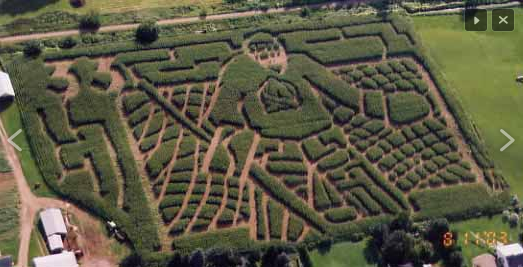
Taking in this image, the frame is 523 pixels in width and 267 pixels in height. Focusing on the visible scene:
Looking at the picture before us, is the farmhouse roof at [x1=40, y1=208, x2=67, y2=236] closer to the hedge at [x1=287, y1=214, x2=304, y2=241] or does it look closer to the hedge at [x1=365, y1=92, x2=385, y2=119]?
the hedge at [x1=287, y1=214, x2=304, y2=241]

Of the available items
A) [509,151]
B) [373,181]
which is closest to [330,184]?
[373,181]

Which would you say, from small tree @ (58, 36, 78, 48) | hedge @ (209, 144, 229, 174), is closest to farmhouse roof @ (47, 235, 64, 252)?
hedge @ (209, 144, 229, 174)

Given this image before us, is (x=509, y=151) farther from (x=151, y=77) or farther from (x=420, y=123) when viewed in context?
(x=151, y=77)

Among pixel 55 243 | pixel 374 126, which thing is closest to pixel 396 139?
pixel 374 126

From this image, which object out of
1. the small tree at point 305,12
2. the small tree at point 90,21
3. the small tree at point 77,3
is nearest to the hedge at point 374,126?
the small tree at point 305,12

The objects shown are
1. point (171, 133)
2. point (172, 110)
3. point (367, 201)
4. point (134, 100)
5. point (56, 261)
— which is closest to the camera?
point (56, 261)

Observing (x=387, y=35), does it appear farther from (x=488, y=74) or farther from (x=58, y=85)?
(x=58, y=85)

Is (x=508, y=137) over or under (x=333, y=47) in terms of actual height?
under
